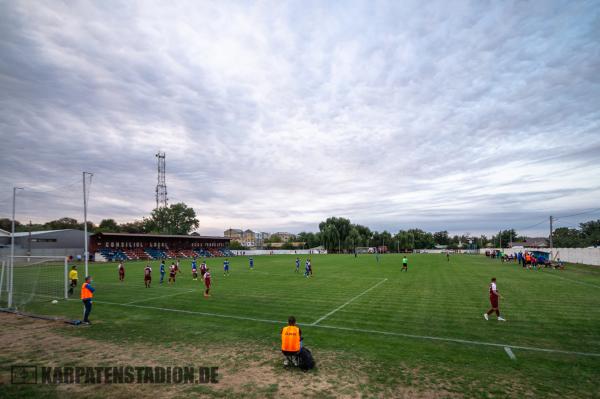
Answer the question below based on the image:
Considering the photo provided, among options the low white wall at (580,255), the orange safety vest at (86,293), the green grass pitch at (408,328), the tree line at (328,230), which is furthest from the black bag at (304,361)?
the tree line at (328,230)

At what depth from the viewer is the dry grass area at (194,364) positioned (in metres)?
7.26

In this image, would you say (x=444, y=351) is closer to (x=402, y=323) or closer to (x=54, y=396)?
(x=402, y=323)

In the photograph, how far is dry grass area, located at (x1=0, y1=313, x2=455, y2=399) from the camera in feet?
23.8

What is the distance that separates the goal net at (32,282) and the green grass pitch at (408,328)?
51.7 inches

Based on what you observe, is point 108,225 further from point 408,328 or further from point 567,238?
point 567,238

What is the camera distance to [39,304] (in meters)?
18.3

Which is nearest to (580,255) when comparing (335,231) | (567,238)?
(335,231)

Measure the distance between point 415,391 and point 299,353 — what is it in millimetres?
3004

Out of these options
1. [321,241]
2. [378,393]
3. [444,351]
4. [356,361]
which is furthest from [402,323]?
[321,241]

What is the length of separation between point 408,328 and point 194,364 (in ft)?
27.3

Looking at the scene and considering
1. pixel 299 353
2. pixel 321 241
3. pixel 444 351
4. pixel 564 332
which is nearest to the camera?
pixel 299 353

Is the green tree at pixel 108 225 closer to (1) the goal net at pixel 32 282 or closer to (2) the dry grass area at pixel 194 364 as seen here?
(1) the goal net at pixel 32 282

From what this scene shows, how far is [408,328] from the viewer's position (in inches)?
500

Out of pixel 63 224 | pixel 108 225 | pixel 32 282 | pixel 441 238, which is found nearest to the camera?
pixel 32 282
